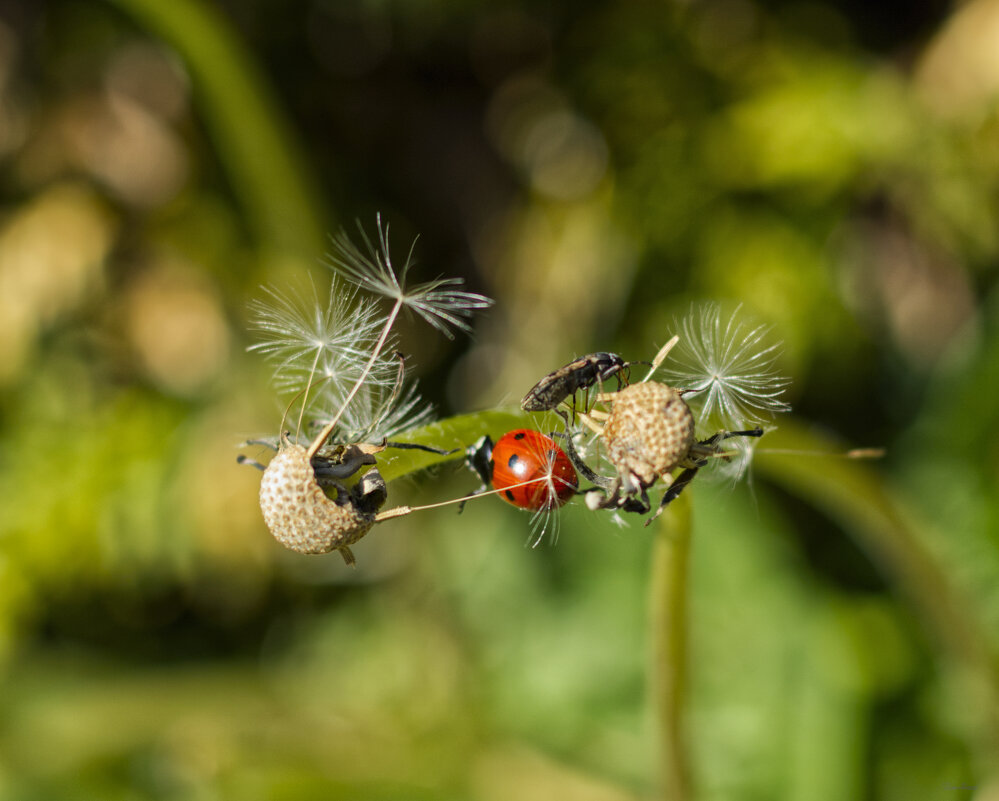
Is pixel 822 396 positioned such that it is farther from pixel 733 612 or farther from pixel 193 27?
pixel 193 27

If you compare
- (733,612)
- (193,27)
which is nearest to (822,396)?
(733,612)

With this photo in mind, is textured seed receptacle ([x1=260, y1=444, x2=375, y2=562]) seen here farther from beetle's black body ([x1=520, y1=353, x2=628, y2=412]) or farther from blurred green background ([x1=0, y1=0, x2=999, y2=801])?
blurred green background ([x1=0, y1=0, x2=999, y2=801])

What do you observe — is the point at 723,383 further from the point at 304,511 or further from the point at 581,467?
the point at 304,511

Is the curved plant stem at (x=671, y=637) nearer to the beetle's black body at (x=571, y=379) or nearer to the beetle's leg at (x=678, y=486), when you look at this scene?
the beetle's leg at (x=678, y=486)

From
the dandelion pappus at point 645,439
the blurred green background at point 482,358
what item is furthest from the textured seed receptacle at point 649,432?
the blurred green background at point 482,358

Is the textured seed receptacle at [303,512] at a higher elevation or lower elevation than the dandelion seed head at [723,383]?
lower

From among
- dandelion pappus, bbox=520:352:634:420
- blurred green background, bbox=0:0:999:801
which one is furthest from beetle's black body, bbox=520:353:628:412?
blurred green background, bbox=0:0:999:801
